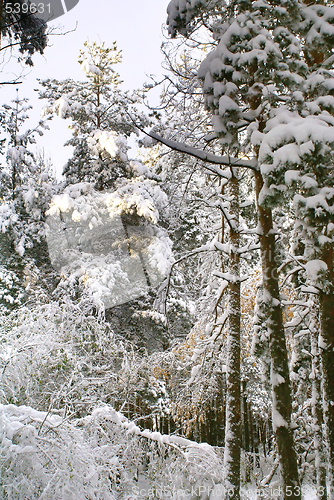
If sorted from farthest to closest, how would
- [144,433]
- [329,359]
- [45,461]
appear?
[144,433], [329,359], [45,461]

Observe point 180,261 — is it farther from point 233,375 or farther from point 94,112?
point 94,112

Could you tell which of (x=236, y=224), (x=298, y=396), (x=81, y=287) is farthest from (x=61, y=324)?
(x=298, y=396)

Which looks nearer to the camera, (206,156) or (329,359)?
(206,156)

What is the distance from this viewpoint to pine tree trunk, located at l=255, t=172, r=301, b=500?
4930mm

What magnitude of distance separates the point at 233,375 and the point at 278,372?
263cm

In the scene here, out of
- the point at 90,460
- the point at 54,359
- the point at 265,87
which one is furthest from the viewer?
the point at 54,359

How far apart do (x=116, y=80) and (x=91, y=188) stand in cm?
513

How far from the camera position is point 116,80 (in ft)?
49.6

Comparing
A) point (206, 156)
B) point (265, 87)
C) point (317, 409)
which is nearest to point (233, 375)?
point (317, 409)

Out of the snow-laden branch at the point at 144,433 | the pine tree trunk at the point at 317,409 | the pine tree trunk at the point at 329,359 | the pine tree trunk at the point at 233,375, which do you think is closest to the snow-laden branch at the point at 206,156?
the pine tree trunk at the point at 329,359

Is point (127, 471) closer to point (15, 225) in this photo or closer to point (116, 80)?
point (15, 225)

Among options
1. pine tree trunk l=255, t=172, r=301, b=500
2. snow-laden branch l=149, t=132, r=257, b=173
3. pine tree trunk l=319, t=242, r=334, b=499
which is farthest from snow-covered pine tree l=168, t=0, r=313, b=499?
pine tree trunk l=319, t=242, r=334, b=499

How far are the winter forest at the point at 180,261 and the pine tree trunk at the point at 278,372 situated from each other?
0.02 meters

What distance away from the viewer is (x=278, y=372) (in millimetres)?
5238
